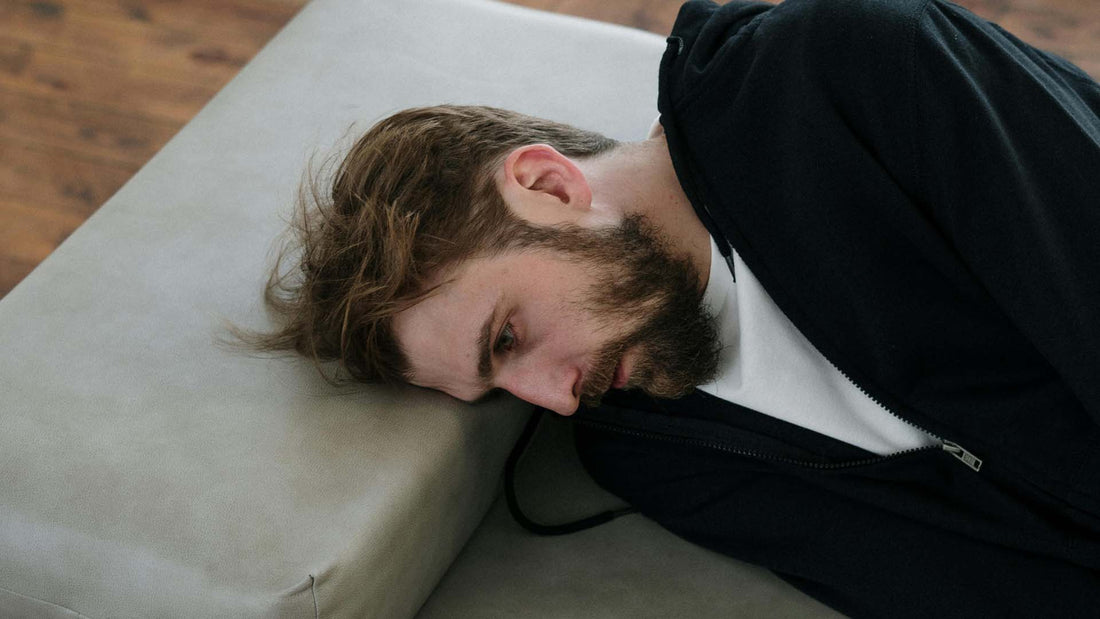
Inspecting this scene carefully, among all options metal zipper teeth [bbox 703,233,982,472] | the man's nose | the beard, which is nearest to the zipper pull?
metal zipper teeth [bbox 703,233,982,472]

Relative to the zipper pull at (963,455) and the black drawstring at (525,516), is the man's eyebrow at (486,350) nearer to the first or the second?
the black drawstring at (525,516)

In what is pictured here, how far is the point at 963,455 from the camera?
115 centimetres

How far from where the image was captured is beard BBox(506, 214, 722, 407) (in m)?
1.15

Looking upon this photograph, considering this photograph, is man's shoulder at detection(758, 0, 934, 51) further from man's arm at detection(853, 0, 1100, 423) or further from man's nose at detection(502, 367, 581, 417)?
man's nose at detection(502, 367, 581, 417)

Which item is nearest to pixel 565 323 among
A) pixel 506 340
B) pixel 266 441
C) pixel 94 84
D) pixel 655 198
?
pixel 506 340

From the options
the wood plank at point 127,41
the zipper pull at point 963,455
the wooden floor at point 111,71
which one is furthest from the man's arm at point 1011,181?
the wood plank at point 127,41

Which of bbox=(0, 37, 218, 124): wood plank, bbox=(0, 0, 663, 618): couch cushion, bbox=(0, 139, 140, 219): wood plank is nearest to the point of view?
bbox=(0, 0, 663, 618): couch cushion

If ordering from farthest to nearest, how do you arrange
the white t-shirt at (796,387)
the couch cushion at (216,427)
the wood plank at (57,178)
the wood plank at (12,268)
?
the wood plank at (57,178) < the wood plank at (12,268) < the white t-shirt at (796,387) < the couch cushion at (216,427)

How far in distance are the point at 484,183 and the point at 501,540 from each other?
0.41 meters

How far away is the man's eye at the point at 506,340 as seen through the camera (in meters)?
1.15

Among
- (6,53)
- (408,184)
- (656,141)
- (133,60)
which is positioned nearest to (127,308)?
(408,184)

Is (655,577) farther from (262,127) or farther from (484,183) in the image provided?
(262,127)

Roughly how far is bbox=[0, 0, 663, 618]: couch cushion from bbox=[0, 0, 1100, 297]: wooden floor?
0.82 m

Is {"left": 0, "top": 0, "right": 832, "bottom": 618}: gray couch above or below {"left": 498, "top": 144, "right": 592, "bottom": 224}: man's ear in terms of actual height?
below
